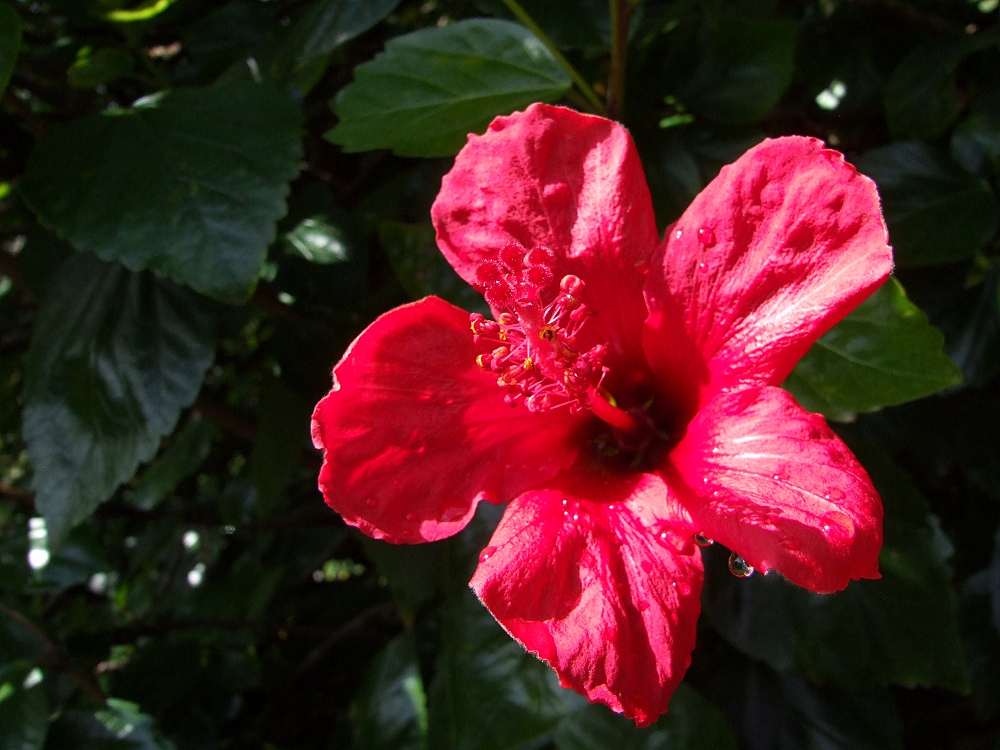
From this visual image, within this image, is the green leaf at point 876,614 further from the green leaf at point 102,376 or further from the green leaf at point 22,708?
the green leaf at point 22,708

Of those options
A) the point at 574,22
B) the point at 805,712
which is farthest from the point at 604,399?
the point at 805,712

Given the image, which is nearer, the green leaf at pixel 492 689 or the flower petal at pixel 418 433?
the flower petal at pixel 418 433

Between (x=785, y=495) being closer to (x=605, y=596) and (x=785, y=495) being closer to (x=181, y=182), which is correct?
(x=605, y=596)

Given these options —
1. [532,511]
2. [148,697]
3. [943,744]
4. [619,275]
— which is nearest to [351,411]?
[532,511]

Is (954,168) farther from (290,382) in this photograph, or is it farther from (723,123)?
(290,382)

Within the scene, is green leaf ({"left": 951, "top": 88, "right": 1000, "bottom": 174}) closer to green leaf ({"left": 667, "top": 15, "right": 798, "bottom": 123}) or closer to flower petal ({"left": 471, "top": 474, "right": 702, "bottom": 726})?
green leaf ({"left": 667, "top": 15, "right": 798, "bottom": 123})

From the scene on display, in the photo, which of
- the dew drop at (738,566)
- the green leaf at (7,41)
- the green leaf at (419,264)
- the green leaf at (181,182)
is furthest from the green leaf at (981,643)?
the green leaf at (7,41)
